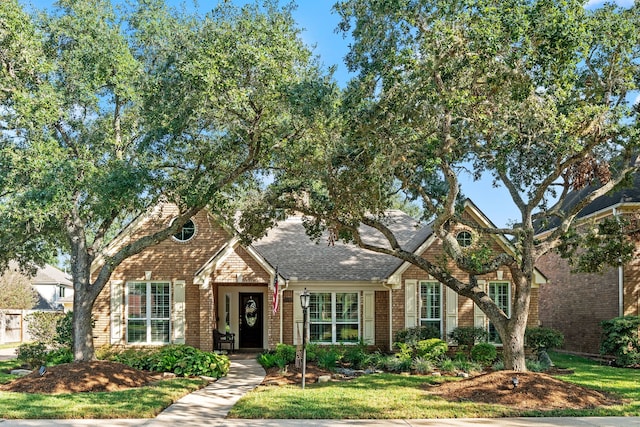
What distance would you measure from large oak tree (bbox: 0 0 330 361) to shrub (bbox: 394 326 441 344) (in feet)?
22.9

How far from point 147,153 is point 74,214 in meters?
3.42

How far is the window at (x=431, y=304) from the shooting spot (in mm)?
20594

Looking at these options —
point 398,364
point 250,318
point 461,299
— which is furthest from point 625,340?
point 250,318

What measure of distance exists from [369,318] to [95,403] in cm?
1089

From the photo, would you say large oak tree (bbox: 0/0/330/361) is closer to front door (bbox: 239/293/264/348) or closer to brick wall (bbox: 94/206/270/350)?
brick wall (bbox: 94/206/270/350)

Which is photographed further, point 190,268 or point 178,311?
point 190,268

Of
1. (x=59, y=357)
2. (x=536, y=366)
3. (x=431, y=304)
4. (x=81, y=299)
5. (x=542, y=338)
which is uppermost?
(x=81, y=299)

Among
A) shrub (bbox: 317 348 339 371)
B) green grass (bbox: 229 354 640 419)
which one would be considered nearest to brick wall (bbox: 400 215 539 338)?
shrub (bbox: 317 348 339 371)

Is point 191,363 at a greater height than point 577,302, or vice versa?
point 577,302

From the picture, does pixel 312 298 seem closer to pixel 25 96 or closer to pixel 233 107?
pixel 233 107

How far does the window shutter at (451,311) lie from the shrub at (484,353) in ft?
5.15

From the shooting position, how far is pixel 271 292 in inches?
787

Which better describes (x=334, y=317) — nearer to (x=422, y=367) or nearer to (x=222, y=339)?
(x=222, y=339)

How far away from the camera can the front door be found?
2338 cm
